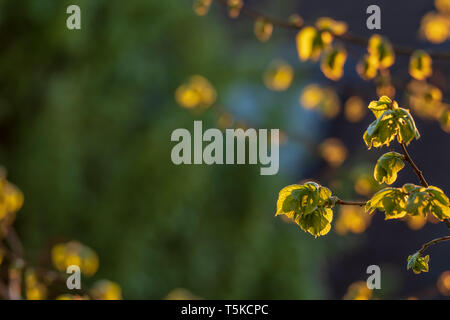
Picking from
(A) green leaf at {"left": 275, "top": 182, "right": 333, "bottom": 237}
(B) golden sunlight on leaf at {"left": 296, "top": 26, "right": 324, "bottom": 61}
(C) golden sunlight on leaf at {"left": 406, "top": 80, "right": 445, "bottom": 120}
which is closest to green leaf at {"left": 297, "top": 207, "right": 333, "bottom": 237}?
(A) green leaf at {"left": 275, "top": 182, "right": 333, "bottom": 237}

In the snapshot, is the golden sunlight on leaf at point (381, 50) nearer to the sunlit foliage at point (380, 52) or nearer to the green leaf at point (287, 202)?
the sunlit foliage at point (380, 52)

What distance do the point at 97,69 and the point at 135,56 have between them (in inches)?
15.5

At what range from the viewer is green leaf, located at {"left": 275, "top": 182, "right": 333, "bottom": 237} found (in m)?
0.82

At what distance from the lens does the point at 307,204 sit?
32.0 inches

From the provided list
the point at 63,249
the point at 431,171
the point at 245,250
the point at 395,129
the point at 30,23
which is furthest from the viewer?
the point at 431,171

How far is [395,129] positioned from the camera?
0.80 meters

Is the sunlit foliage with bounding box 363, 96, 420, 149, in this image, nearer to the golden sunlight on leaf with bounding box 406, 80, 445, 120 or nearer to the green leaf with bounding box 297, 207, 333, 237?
the green leaf with bounding box 297, 207, 333, 237

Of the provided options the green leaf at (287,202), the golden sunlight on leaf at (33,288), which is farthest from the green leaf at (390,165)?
the golden sunlight on leaf at (33,288)

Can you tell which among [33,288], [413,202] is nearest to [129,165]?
[33,288]

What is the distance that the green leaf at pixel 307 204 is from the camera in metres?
0.82

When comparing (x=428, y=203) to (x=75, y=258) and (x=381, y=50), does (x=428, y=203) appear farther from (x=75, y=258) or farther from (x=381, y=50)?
(x=75, y=258)
